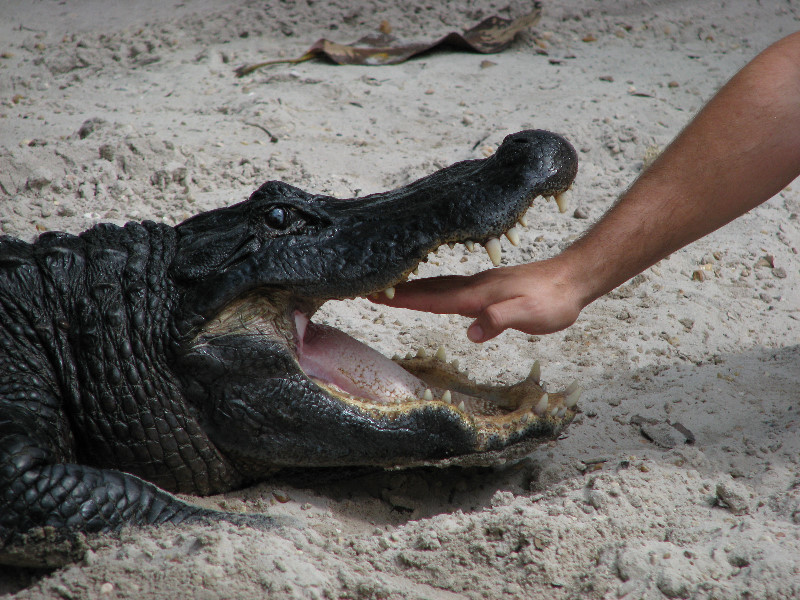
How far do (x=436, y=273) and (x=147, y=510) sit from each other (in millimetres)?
2076

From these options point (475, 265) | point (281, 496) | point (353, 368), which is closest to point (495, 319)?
point (353, 368)

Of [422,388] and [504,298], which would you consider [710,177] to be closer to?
[504,298]

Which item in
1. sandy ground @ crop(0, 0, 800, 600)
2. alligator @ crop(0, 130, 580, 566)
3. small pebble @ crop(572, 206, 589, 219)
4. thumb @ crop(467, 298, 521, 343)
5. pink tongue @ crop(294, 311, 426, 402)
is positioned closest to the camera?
sandy ground @ crop(0, 0, 800, 600)

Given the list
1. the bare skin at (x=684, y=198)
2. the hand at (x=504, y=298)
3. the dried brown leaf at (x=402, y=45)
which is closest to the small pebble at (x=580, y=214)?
the bare skin at (x=684, y=198)

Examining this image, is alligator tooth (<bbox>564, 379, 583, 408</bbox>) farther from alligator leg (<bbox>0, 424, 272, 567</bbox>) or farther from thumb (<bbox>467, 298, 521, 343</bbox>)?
alligator leg (<bbox>0, 424, 272, 567</bbox>)

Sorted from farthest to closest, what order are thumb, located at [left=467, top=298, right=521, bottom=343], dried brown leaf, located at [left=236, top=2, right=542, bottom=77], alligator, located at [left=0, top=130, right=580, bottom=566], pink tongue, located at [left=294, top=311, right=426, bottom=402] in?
1. dried brown leaf, located at [left=236, top=2, right=542, bottom=77]
2. pink tongue, located at [left=294, top=311, right=426, bottom=402]
3. thumb, located at [left=467, top=298, right=521, bottom=343]
4. alligator, located at [left=0, top=130, right=580, bottom=566]

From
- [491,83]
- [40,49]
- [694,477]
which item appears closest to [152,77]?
[40,49]

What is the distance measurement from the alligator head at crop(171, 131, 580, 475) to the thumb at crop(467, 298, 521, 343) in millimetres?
222

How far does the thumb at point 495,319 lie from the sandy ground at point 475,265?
1.83 feet

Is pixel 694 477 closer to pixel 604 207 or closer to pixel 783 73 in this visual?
pixel 783 73

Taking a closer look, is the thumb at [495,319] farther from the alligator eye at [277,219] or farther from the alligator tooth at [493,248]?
the alligator eye at [277,219]

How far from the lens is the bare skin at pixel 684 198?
9.12 ft

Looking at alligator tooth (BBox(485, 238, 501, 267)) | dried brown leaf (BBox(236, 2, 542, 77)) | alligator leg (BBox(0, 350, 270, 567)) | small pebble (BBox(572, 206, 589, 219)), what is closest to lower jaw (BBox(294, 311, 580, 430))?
alligator tooth (BBox(485, 238, 501, 267))

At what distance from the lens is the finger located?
2.75 meters
